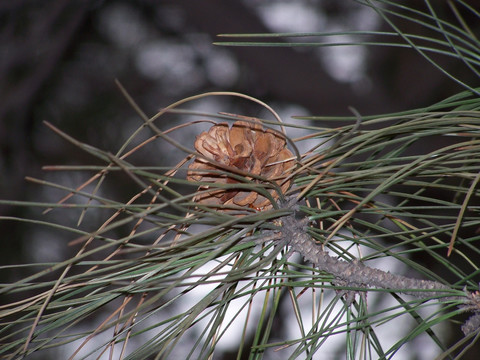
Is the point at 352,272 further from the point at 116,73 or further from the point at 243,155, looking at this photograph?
the point at 116,73

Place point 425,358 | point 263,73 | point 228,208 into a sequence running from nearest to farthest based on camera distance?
point 228,208 < point 263,73 < point 425,358

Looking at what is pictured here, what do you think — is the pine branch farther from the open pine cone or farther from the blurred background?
the blurred background

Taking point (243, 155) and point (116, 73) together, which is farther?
point (116, 73)

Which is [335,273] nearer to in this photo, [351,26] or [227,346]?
[227,346]

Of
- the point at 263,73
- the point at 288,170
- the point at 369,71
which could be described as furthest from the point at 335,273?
the point at 369,71

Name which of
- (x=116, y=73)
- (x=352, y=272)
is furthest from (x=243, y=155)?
(x=116, y=73)
